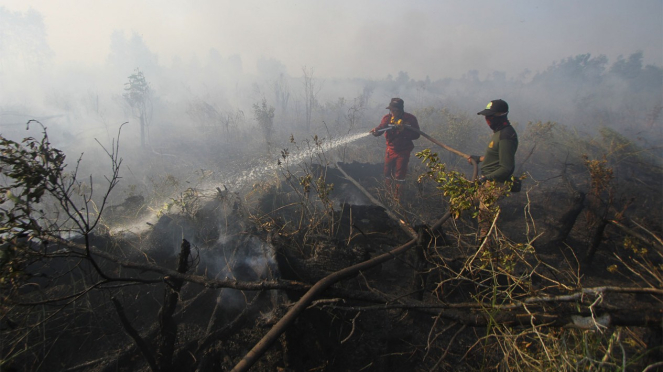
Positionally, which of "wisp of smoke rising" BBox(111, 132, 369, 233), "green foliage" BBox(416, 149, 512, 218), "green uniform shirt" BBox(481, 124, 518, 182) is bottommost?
"wisp of smoke rising" BBox(111, 132, 369, 233)

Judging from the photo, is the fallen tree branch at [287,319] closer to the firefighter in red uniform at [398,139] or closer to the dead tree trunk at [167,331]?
the dead tree trunk at [167,331]

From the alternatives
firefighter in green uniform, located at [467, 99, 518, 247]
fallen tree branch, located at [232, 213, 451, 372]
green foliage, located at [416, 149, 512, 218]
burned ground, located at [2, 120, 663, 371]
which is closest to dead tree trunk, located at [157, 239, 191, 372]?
burned ground, located at [2, 120, 663, 371]

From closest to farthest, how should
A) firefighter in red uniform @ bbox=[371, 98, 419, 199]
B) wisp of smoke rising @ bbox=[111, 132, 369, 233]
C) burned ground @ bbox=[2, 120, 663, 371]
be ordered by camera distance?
1. burned ground @ bbox=[2, 120, 663, 371]
2. wisp of smoke rising @ bbox=[111, 132, 369, 233]
3. firefighter in red uniform @ bbox=[371, 98, 419, 199]

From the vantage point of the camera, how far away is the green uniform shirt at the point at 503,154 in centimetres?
331

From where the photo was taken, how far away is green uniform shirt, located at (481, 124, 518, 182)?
3.31m

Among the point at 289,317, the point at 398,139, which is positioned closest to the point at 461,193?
the point at 289,317

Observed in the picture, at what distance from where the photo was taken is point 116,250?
3.49 m

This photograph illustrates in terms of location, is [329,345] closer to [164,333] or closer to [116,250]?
[164,333]

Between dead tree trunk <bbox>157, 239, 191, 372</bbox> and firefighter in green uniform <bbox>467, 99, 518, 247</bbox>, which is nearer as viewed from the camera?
dead tree trunk <bbox>157, 239, 191, 372</bbox>

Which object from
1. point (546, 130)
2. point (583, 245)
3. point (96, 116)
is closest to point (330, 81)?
point (96, 116)

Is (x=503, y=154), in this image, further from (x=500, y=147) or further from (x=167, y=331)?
(x=167, y=331)

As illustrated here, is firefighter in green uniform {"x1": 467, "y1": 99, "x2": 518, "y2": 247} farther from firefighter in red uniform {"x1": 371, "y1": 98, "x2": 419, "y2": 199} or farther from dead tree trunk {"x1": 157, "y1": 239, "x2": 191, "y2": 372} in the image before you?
dead tree trunk {"x1": 157, "y1": 239, "x2": 191, "y2": 372}

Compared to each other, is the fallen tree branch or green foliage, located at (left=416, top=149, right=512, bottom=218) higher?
green foliage, located at (left=416, top=149, right=512, bottom=218)

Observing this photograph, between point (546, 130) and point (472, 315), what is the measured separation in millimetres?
10330
